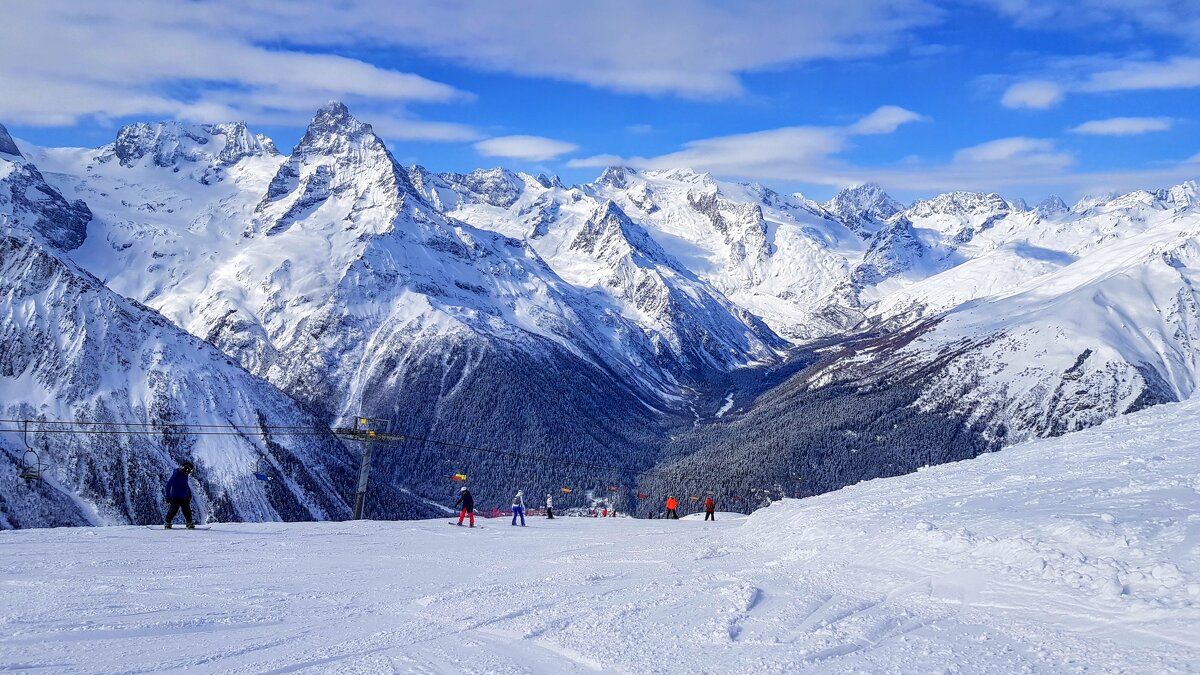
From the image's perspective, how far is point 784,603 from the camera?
19703 mm

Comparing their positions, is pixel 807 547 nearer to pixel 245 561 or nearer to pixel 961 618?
pixel 961 618

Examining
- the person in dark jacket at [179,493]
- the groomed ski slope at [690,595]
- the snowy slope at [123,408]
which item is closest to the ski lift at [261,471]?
the snowy slope at [123,408]

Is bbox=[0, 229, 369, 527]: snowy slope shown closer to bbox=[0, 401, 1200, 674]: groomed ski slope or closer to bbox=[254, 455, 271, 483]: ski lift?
bbox=[254, 455, 271, 483]: ski lift

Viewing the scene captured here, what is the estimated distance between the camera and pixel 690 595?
2077 centimetres

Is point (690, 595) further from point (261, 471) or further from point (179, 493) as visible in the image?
point (261, 471)

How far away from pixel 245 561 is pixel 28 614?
27.0ft

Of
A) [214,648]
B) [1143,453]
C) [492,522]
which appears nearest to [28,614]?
[214,648]

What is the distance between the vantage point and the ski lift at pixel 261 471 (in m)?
153

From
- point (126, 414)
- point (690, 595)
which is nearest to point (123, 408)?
point (126, 414)

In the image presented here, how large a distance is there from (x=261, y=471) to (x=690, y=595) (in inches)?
5850

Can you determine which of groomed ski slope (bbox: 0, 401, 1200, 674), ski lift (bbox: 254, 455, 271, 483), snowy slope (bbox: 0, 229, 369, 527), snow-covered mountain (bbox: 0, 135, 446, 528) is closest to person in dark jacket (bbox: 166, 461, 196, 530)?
groomed ski slope (bbox: 0, 401, 1200, 674)

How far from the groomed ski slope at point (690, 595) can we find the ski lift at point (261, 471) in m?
129

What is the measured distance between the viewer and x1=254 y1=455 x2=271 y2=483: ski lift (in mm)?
153375

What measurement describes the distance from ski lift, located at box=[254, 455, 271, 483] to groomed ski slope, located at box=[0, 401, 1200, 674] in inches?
5094
